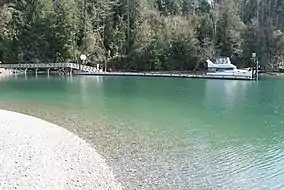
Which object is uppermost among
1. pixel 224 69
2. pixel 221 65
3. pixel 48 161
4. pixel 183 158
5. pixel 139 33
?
pixel 139 33

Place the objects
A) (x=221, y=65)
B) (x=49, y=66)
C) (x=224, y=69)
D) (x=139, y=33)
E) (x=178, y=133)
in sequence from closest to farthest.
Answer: (x=178, y=133), (x=224, y=69), (x=221, y=65), (x=49, y=66), (x=139, y=33)

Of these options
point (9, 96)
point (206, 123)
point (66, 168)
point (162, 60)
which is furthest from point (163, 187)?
point (162, 60)

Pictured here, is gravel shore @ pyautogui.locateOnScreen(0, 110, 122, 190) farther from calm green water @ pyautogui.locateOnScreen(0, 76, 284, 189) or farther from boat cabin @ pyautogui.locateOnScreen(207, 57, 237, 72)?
boat cabin @ pyautogui.locateOnScreen(207, 57, 237, 72)

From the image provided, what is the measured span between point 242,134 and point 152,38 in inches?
1805

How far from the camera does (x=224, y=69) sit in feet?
182

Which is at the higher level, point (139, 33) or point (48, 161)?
point (139, 33)

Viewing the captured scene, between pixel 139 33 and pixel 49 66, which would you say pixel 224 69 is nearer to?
pixel 139 33

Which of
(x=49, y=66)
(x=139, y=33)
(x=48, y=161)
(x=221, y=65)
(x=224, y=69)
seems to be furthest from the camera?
(x=139, y=33)

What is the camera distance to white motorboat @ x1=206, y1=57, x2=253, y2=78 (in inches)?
2107

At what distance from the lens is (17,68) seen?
6122 cm

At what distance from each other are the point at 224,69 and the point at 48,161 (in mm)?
45886

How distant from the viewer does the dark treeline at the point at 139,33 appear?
60.6 metres

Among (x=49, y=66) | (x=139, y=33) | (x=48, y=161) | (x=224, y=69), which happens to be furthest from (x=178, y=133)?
(x=139, y=33)

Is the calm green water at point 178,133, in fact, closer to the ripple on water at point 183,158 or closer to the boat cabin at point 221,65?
the ripple on water at point 183,158
